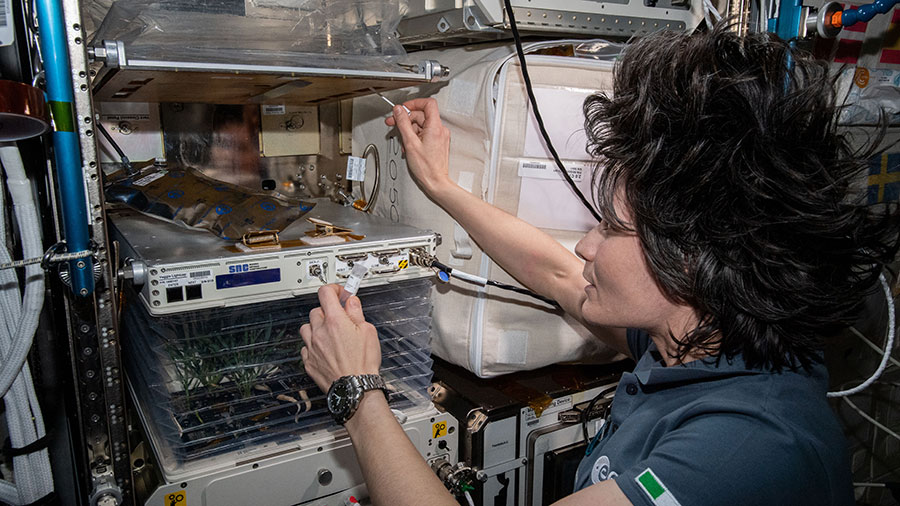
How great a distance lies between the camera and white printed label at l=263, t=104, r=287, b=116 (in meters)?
1.67

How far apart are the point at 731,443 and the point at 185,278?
0.84m

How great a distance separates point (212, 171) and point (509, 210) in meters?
0.85

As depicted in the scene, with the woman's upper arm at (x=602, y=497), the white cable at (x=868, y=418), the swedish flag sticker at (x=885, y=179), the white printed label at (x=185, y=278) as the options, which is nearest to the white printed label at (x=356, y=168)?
the white printed label at (x=185, y=278)

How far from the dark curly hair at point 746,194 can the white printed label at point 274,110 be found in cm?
108

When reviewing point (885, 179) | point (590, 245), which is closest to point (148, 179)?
point (590, 245)

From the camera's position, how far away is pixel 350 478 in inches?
48.4

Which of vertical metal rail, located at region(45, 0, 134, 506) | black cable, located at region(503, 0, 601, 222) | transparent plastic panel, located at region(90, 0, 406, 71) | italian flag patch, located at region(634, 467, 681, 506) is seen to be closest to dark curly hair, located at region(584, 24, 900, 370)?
italian flag patch, located at region(634, 467, 681, 506)

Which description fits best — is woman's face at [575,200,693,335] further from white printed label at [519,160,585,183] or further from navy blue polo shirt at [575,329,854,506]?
white printed label at [519,160,585,183]

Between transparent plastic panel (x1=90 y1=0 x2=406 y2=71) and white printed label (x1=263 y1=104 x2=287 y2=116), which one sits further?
white printed label (x1=263 y1=104 x2=287 y2=116)

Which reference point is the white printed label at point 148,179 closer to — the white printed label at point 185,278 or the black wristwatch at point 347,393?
the white printed label at point 185,278

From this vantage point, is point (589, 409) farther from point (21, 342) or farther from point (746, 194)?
point (21, 342)

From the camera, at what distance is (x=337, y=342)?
101 centimetres

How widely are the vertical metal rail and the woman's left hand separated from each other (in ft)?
1.01

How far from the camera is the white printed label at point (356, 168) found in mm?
1656
